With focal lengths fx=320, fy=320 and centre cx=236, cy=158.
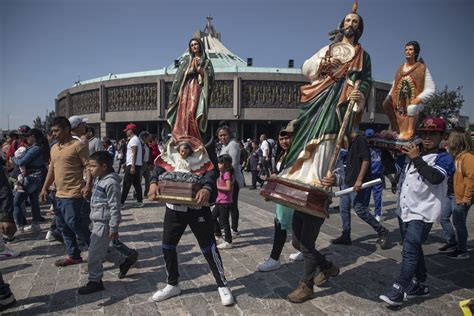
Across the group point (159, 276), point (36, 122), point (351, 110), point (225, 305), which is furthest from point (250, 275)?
point (36, 122)

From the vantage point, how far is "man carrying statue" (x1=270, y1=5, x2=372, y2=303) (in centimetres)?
333

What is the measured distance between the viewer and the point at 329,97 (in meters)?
3.44

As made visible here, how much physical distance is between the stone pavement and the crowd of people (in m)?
0.16

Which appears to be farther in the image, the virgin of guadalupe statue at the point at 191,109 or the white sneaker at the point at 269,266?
the white sneaker at the point at 269,266

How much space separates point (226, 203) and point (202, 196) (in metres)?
2.19

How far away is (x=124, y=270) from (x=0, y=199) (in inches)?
65.7

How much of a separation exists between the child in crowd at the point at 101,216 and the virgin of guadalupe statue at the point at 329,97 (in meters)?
2.02

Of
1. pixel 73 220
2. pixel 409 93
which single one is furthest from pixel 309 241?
pixel 73 220

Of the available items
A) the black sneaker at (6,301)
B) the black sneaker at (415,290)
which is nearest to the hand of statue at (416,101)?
the black sneaker at (415,290)

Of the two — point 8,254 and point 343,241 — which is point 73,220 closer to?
point 8,254

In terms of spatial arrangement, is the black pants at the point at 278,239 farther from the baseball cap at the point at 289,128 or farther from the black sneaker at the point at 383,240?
the black sneaker at the point at 383,240

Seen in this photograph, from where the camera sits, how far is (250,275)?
4270mm

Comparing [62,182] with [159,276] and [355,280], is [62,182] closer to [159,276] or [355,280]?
[159,276]

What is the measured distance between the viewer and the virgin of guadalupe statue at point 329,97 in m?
3.34
